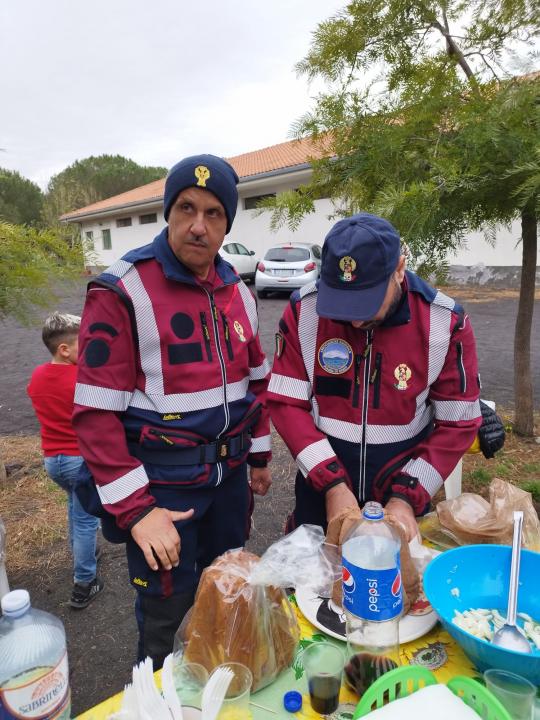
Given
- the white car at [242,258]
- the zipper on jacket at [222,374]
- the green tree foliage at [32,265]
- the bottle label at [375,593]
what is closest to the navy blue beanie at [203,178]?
the zipper on jacket at [222,374]

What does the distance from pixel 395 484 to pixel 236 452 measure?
1.85 ft

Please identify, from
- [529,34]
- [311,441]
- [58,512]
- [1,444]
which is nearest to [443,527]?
[311,441]

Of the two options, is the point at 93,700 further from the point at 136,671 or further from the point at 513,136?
the point at 513,136

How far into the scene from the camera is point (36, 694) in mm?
989

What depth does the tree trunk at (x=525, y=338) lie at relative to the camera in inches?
163

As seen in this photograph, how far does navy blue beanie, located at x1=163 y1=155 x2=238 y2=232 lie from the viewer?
1.69 metres

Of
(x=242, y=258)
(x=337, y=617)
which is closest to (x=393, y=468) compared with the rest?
(x=337, y=617)

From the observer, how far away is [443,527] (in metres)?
1.73

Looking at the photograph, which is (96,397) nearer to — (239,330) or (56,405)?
(239,330)

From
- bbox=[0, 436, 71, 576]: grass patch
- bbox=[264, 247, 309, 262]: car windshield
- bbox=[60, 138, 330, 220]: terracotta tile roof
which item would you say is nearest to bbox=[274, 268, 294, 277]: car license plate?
bbox=[264, 247, 309, 262]: car windshield

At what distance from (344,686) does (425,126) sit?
2.66 m

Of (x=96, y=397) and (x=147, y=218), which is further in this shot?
(x=147, y=218)

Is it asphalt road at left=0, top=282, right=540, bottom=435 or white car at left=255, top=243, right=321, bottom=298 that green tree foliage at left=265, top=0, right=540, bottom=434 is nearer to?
asphalt road at left=0, top=282, right=540, bottom=435

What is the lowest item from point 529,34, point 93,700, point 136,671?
point 93,700
